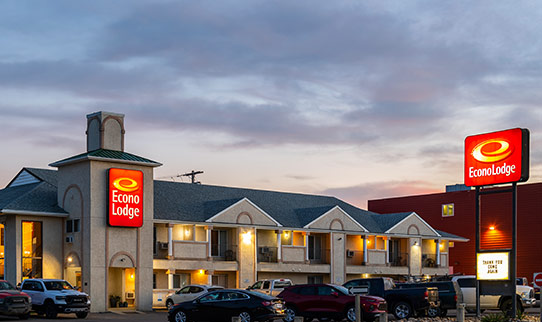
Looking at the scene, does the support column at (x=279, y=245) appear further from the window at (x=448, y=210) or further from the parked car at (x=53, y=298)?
the window at (x=448, y=210)

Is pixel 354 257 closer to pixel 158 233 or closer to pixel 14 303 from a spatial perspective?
pixel 158 233

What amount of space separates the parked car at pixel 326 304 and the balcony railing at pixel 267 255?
740 inches

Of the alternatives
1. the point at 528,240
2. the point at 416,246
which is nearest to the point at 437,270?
the point at 416,246

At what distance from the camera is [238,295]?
2933 cm

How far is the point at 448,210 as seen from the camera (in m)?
66.3

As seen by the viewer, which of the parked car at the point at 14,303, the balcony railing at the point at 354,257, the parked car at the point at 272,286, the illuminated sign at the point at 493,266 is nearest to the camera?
the illuminated sign at the point at 493,266

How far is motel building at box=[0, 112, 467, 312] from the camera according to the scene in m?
41.9

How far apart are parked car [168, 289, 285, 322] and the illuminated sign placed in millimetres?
7779

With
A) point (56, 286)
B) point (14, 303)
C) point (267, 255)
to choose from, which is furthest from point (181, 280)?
point (14, 303)

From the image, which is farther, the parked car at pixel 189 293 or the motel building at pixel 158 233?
the motel building at pixel 158 233

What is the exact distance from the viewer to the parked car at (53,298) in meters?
35.2

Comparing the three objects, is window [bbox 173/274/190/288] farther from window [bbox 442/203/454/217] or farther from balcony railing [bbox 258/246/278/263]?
window [bbox 442/203/454/217]

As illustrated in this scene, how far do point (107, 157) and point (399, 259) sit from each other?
26.0 metres

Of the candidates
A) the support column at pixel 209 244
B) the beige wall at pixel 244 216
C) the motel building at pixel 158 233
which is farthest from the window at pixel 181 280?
the beige wall at pixel 244 216
